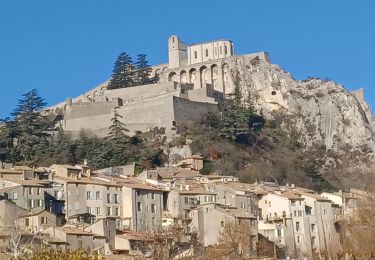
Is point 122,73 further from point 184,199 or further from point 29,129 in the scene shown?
point 184,199

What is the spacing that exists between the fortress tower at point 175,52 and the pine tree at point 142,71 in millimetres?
4922

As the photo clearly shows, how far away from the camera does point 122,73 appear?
12569 cm

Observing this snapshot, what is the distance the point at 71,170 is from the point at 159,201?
864cm

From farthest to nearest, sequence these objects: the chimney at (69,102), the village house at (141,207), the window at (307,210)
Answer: the chimney at (69,102)
the window at (307,210)
the village house at (141,207)

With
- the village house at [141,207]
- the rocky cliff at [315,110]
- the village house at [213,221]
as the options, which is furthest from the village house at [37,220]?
the rocky cliff at [315,110]

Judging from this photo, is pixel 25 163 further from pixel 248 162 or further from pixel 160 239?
pixel 160 239

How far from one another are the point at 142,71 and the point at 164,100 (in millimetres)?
23436

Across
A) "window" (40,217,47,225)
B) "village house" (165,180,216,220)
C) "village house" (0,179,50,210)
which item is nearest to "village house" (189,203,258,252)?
"village house" (165,180,216,220)

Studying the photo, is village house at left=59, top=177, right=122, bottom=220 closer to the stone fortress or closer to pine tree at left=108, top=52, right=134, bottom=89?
the stone fortress

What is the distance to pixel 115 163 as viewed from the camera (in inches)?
3610

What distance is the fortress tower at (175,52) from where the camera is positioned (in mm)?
132750

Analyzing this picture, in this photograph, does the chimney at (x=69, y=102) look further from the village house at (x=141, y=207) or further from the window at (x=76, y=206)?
the window at (x=76, y=206)

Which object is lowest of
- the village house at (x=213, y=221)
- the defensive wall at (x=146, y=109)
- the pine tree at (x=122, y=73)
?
the village house at (x=213, y=221)

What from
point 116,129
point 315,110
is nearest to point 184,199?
point 116,129
